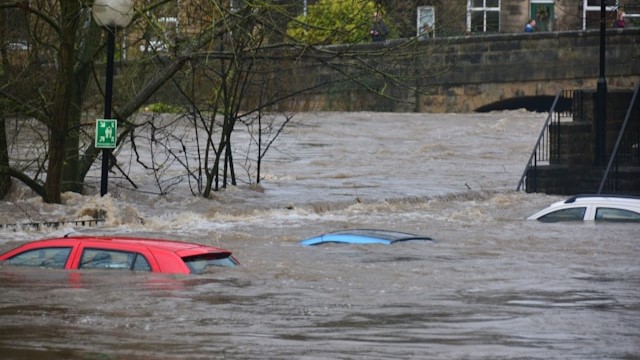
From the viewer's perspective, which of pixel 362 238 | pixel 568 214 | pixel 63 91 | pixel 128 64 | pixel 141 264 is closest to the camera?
pixel 141 264

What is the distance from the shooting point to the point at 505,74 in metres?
52.6

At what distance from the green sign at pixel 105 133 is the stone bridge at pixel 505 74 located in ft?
85.2

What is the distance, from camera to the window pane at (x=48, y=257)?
14.8 m

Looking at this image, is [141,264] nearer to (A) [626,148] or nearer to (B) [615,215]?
(B) [615,215]

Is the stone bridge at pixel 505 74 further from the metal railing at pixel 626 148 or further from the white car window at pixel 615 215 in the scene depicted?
the white car window at pixel 615 215

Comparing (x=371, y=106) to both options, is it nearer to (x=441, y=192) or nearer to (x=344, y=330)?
(x=441, y=192)

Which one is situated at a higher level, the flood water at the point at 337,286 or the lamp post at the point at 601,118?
the lamp post at the point at 601,118

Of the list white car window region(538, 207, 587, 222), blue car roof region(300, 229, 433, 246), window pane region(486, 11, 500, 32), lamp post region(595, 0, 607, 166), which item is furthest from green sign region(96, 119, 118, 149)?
window pane region(486, 11, 500, 32)

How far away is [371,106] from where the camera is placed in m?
56.0

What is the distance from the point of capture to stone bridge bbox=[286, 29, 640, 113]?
4884cm

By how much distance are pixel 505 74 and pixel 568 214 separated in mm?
31754

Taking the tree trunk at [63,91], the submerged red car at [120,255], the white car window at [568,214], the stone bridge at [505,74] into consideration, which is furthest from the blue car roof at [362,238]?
the stone bridge at [505,74]

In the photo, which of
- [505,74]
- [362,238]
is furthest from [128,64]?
[505,74]

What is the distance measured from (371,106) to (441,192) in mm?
25389
